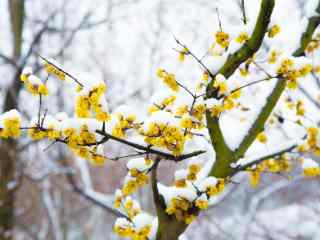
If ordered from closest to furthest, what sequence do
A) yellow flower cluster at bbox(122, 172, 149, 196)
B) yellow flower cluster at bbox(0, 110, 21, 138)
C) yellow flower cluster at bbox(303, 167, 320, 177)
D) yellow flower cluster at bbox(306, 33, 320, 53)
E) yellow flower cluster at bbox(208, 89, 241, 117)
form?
yellow flower cluster at bbox(0, 110, 21, 138), yellow flower cluster at bbox(208, 89, 241, 117), yellow flower cluster at bbox(122, 172, 149, 196), yellow flower cluster at bbox(303, 167, 320, 177), yellow flower cluster at bbox(306, 33, 320, 53)

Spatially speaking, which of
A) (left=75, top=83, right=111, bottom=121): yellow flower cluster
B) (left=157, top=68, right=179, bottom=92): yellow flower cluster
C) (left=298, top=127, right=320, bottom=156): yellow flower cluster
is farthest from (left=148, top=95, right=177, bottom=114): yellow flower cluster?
(left=298, top=127, right=320, bottom=156): yellow flower cluster

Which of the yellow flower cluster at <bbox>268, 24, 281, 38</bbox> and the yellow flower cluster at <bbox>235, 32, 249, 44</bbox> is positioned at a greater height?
the yellow flower cluster at <bbox>268, 24, 281, 38</bbox>

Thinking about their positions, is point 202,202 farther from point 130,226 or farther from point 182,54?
point 182,54

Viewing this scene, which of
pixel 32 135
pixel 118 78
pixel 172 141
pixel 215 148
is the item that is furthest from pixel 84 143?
pixel 118 78

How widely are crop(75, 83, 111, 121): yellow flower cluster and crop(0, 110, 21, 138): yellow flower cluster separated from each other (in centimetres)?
22

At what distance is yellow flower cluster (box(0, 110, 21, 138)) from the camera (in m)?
1.38

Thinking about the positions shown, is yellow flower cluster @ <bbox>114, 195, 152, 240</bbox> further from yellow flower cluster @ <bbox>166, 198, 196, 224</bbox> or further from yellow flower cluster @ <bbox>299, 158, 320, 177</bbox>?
yellow flower cluster @ <bbox>299, 158, 320, 177</bbox>

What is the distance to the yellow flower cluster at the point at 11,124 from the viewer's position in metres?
1.38

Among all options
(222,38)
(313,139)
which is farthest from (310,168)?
(222,38)

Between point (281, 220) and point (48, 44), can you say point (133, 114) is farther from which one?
point (281, 220)

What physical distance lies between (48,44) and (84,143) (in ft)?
22.0

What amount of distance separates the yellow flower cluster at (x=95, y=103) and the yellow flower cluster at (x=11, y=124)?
0.73 feet

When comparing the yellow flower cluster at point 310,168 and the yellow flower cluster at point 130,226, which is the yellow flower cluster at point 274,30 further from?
the yellow flower cluster at point 130,226

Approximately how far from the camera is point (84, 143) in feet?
4.83
